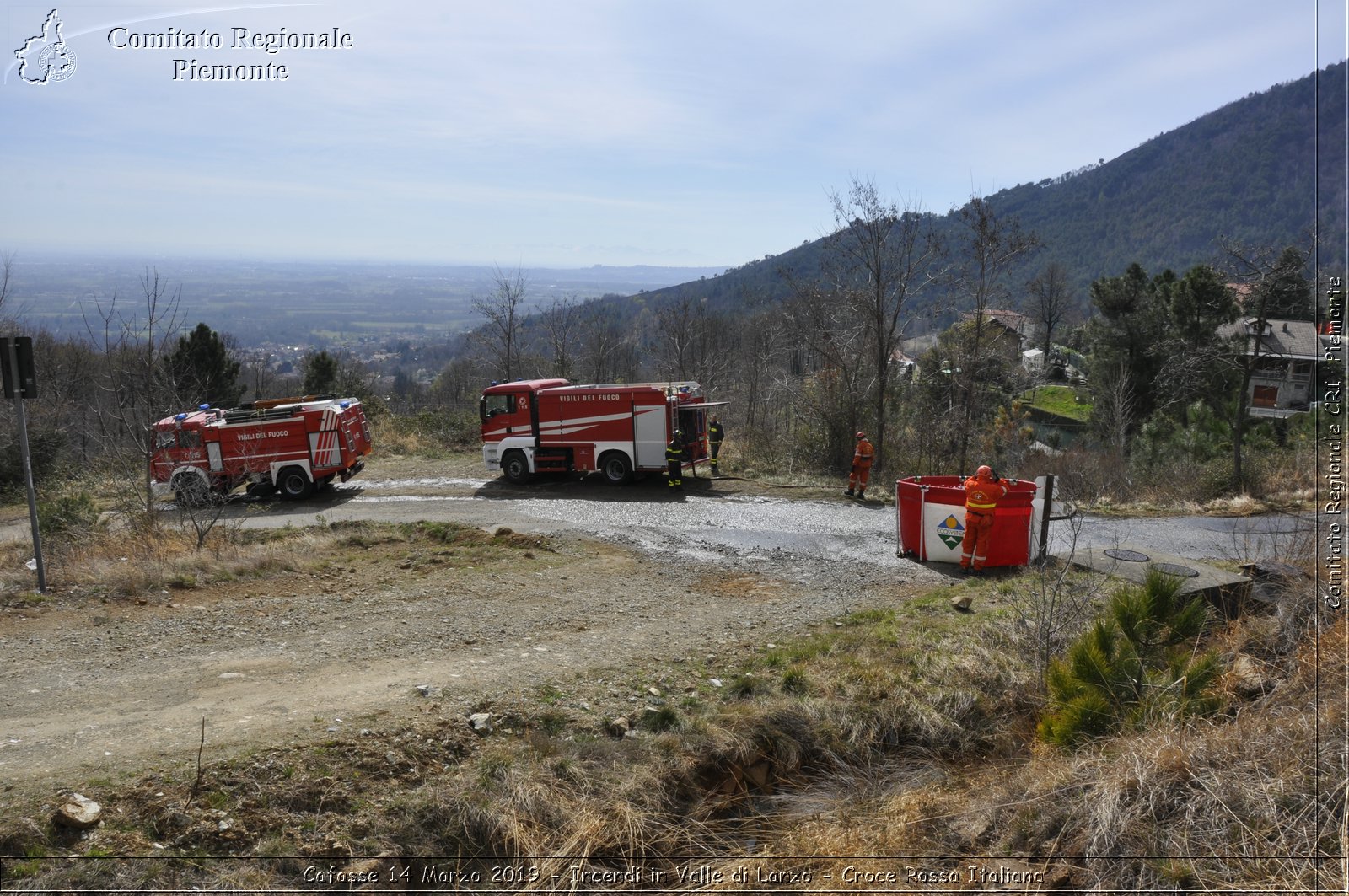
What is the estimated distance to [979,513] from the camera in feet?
38.3

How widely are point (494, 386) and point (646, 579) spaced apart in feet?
35.5

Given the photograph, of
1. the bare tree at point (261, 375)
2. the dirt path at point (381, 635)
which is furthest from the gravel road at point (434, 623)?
the bare tree at point (261, 375)

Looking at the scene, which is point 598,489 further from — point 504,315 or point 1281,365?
point 504,315

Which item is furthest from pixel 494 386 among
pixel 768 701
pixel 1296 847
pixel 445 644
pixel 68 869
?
pixel 1296 847

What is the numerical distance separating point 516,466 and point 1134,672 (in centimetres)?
1763

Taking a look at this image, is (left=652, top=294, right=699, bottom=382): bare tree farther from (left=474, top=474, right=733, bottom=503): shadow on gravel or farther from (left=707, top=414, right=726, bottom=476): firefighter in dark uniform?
(left=474, top=474, right=733, bottom=503): shadow on gravel

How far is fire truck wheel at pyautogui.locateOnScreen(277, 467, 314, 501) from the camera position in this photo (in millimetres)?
20734

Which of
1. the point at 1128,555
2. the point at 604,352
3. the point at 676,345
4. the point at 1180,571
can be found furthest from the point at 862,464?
the point at 676,345

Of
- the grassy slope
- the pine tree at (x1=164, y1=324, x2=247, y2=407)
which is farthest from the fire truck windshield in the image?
the pine tree at (x1=164, y1=324, x2=247, y2=407)

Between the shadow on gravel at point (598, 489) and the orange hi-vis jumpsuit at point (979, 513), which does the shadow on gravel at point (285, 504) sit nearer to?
the shadow on gravel at point (598, 489)

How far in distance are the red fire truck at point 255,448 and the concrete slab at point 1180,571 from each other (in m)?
17.3

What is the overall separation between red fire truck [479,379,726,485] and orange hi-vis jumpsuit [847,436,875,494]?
412 cm

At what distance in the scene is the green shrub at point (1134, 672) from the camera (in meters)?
5.32

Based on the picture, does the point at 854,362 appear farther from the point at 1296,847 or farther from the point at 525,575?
the point at 1296,847
